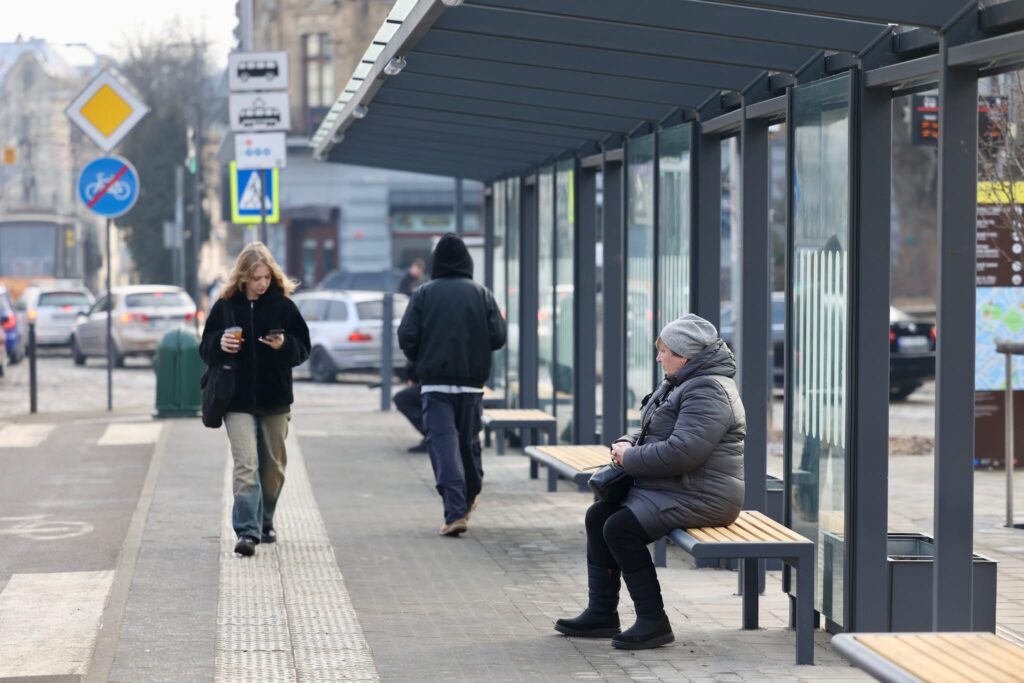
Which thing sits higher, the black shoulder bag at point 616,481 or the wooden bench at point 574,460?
the black shoulder bag at point 616,481

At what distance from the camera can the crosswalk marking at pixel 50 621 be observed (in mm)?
6887

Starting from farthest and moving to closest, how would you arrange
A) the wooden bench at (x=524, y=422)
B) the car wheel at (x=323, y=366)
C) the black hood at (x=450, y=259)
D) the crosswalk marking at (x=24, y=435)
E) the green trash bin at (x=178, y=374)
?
the car wheel at (x=323, y=366), the green trash bin at (x=178, y=374), the crosswalk marking at (x=24, y=435), the wooden bench at (x=524, y=422), the black hood at (x=450, y=259)

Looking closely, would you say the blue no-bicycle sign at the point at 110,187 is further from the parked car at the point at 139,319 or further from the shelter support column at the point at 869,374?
the shelter support column at the point at 869,374

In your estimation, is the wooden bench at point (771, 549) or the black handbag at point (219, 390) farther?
the black handbag at point (219, 390)

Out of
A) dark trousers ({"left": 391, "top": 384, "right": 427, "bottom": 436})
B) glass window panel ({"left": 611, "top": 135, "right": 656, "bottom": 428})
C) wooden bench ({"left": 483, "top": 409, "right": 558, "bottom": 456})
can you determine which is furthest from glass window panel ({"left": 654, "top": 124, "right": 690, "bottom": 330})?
dark trousers ({"left": 391, "top": 384, "right": 427, "bottom": 436})

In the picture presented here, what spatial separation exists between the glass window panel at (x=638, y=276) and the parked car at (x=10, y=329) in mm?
19977

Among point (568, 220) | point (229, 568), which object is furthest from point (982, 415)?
point (229, 568)

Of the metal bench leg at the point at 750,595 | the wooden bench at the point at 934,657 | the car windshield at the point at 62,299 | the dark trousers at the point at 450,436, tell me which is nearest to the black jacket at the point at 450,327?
the dark trousers at the point at 450,436

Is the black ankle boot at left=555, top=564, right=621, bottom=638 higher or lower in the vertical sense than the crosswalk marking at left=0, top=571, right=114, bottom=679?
higher

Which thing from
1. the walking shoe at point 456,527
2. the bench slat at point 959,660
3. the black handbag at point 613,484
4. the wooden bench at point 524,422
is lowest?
the walking shoe at point 456,527

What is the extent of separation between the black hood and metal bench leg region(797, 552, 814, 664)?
4.11 metres

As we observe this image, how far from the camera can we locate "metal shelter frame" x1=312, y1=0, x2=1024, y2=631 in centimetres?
627

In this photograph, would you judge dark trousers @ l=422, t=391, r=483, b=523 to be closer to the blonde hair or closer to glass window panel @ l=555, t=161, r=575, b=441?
the blonde hair

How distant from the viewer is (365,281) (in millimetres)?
43000
